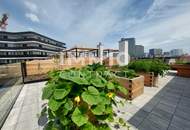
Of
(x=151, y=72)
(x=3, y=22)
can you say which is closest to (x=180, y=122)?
(x=151, y=72)

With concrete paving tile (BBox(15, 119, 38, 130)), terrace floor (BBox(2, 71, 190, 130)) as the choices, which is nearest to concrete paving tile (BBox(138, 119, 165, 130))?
terrace floor (BBox(2, 71, 190, 130))

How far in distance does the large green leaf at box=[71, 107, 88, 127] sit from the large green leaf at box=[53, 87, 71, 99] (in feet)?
0.56

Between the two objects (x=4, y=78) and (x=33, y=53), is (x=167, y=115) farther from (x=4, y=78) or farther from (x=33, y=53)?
(x=33, y=53)

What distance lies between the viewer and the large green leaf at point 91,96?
97 centimetres

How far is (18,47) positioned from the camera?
3047 centimetres

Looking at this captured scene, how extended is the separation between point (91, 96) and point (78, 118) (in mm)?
207

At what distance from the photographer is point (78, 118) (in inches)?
38.6

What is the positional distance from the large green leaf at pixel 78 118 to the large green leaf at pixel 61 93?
170 mm

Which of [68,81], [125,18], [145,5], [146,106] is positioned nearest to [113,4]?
[145,5]

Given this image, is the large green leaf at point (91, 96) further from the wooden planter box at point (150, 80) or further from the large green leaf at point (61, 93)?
the wooden planter box at point (150, 80)

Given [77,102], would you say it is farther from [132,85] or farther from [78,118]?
[132,85]

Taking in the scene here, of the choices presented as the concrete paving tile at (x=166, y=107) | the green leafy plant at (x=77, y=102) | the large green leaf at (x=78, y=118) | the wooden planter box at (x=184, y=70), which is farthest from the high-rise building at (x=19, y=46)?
the large green leaf at (x=78, y=118)

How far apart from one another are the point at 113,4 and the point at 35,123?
5674 millimetres

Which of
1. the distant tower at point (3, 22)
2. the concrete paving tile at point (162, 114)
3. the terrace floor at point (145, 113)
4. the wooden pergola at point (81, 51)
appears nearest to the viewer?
the terrace floor at point (145, 113)
